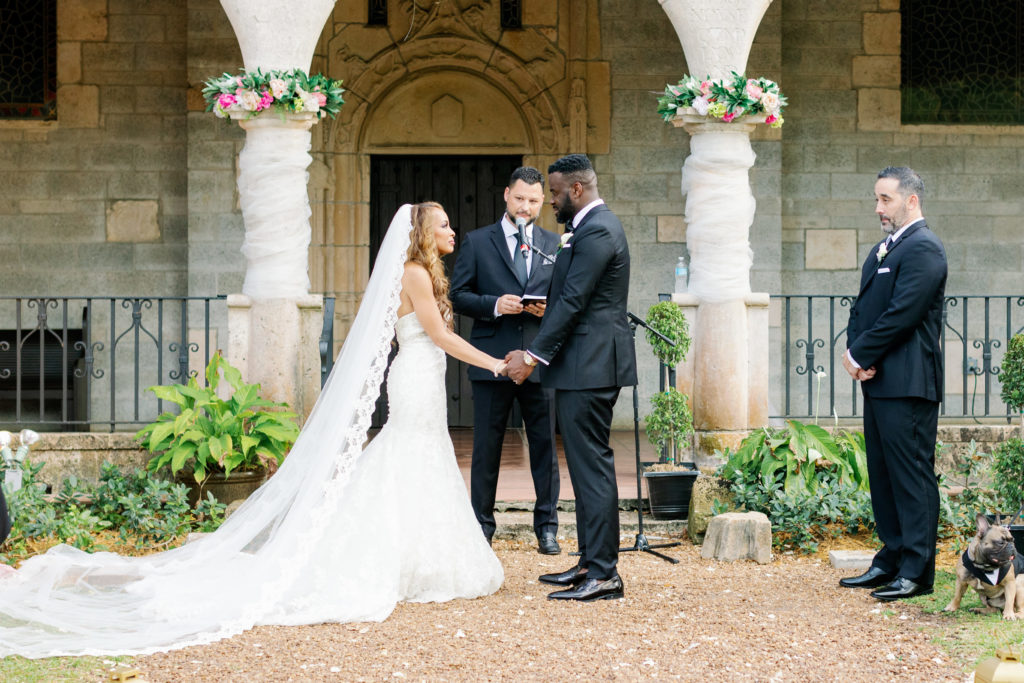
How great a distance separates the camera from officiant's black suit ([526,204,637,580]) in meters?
5.45

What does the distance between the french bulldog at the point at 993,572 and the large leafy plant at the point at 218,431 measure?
392 cm

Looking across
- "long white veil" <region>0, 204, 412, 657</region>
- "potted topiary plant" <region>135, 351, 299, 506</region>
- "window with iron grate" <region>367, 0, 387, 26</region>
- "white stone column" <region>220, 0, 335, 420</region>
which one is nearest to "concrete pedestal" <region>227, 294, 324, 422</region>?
"white stone column" <region>220, 0, 335, 420</region>

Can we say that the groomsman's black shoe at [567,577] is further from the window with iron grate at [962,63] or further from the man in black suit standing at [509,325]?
the window with iron grate at [962,63]

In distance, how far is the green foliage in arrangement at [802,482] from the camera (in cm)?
695

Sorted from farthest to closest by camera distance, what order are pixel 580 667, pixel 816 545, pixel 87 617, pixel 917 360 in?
pixel 816 545, pixel 917 360, pixel 87 617, pixel 580 667

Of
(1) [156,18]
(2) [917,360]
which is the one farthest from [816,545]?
(1) [156,18]

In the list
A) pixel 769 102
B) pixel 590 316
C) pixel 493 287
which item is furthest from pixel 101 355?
pixel 590 316

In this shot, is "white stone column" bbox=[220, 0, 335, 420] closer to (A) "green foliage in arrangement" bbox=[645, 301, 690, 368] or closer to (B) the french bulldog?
(A) "green foliage in arrangement" bbox=[645, 301, 690, 368]

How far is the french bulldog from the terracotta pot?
13.8ft

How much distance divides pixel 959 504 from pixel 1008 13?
583 cm

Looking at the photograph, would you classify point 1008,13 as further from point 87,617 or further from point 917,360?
point 87,617

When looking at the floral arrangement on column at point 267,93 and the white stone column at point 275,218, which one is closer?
the floral arrangement on column at point 267,93

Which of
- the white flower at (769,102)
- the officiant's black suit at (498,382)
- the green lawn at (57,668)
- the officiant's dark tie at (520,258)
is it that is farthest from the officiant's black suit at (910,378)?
the green lawn at (57,668)

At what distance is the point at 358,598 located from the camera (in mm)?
5273
